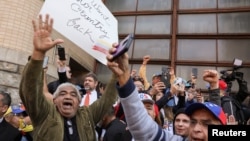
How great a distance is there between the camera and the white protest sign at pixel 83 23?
8.92 ft

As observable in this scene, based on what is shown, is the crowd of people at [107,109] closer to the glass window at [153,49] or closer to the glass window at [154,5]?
the glass window at [153,49]

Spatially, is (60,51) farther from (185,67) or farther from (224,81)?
(185,67)

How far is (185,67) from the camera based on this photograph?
25.4ft

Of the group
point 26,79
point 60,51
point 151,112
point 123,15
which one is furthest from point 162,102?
point 123,15

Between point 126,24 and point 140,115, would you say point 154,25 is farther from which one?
point 140,115

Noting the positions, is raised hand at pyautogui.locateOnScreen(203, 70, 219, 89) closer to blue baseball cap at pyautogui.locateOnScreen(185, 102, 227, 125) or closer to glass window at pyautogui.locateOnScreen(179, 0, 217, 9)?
blue baseball cap at pyautogui.locateOnScreen(185, 102, 227, 125)

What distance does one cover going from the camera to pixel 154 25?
8.22m

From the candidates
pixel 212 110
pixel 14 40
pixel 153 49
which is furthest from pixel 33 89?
pixel 153 49

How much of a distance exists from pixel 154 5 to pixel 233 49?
2357 millimetres

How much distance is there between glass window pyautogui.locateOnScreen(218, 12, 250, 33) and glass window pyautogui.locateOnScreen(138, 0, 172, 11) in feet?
4.53

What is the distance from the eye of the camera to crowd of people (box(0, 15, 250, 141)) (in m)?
1.66

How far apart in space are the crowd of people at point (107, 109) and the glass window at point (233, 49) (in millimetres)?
3585

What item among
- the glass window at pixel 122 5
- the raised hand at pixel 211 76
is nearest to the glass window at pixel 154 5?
the glass window at pixel 122 5

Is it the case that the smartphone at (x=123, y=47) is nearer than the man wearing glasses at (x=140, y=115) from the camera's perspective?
Yes
